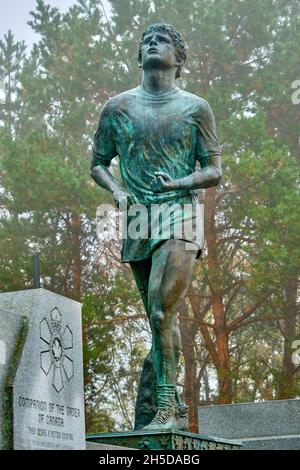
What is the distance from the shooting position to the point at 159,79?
19.0 feet

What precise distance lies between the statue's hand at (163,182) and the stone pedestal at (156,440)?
1.41 meters

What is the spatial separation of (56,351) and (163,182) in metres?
1.22

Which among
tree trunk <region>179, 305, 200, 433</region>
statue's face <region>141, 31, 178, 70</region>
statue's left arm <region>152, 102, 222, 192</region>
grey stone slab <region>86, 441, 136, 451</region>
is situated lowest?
grey stone slab <region>86, 441, 136, 451</region>

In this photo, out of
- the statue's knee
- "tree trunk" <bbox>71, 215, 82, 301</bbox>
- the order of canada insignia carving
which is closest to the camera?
the order of canada insignia carving

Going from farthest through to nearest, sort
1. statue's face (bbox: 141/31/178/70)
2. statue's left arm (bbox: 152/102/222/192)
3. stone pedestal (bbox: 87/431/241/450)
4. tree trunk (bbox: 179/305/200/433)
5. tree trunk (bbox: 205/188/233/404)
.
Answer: tree trunk (bbox: 179/305/200/433) → tree trunk (bbox: 205/188/233/404) → statue's face (bbox: 141/31/178/70) → statue's left arm (bbox: 152/102/222/192) → stone pedestal (bbox: 87/431/241/450)

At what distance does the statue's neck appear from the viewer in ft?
19.0

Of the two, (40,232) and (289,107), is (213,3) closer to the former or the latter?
(289,107)

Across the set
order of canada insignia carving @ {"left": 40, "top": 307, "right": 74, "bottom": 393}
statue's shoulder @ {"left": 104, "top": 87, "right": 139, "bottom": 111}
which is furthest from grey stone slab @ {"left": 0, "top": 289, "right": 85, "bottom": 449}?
statue's shoulder @ {"left": 104, "top": 87, "right": 139, "bottom": 111}

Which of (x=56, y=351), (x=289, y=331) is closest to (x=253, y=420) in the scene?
(x=56, y=351)

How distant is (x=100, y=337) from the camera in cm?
1933

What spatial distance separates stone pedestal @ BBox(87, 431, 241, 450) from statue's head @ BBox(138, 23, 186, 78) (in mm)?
2328

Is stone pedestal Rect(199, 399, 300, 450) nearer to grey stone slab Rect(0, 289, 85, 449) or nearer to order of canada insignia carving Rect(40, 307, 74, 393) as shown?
grey stone slab Rect(0, 289, 85, 449)

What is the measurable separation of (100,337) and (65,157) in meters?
4.36

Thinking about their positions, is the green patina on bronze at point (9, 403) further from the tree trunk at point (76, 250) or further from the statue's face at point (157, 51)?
the tree trunk at point (76, 250)
